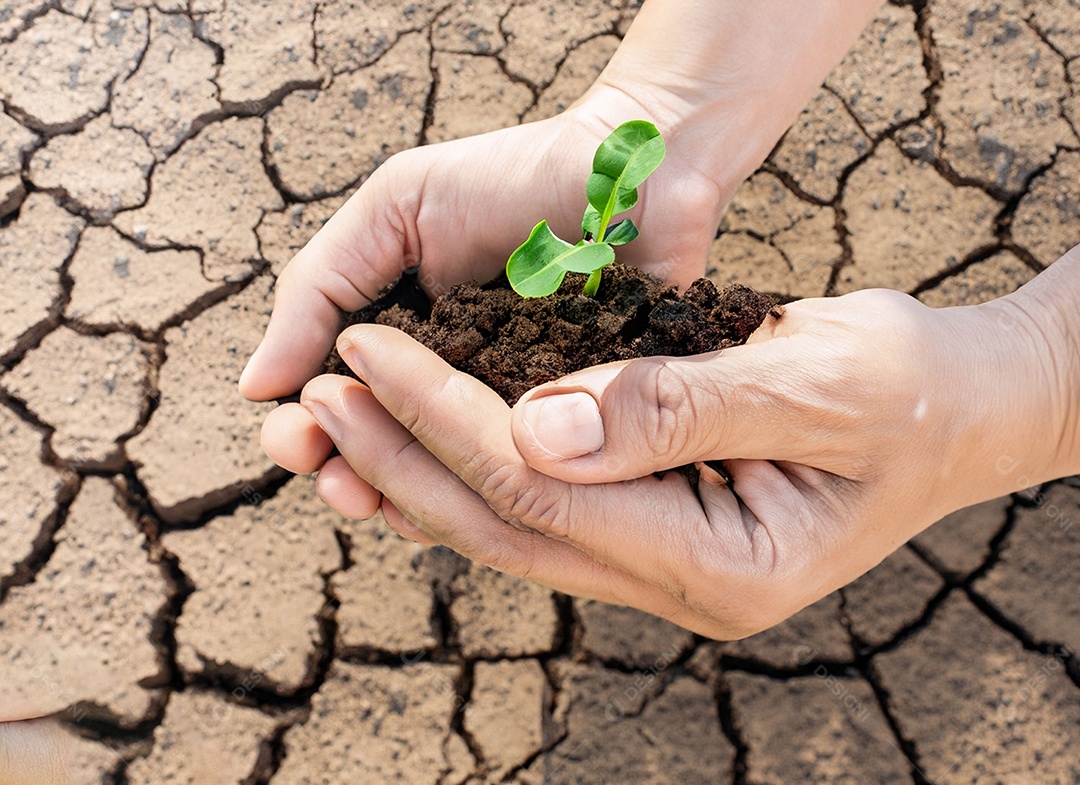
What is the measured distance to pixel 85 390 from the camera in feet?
7.13

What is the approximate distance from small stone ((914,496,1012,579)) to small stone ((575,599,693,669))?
0.65 metres

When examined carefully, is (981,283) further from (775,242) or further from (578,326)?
(578,326)

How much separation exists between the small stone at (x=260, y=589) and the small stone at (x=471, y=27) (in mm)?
1359

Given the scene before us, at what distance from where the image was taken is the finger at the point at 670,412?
128 centimetres

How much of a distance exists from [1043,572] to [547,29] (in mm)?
2001

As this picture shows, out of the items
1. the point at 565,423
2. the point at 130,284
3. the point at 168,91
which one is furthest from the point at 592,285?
the point at 168,91

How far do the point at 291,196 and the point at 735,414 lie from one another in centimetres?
156

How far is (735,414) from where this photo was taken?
1301mm

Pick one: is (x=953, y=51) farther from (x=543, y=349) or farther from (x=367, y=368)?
(x=367, y=368)

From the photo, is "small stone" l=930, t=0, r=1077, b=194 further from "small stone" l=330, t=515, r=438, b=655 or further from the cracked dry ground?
"small stone" l=330, t=515, r=438, b=655

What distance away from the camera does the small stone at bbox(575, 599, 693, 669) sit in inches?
78.7

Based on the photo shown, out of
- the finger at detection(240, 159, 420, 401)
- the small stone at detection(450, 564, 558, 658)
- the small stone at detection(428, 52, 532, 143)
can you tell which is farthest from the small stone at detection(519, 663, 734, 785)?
the small stone at detection(428, 52, 532, 143)

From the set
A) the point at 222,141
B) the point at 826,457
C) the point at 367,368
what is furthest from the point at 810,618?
the point at 222,141

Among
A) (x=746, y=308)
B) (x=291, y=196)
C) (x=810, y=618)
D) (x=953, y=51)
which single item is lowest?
(x=810, y=618)
